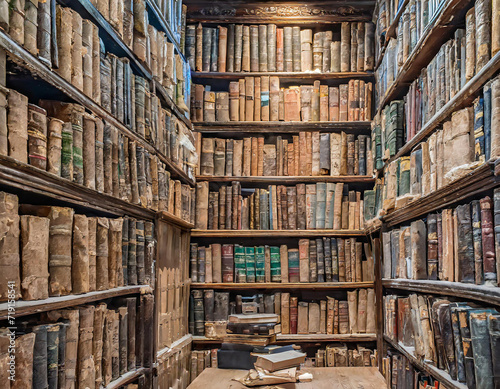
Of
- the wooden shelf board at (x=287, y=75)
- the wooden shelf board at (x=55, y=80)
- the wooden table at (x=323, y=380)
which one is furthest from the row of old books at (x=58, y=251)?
the wooden shelf board at (x=287, y=75)

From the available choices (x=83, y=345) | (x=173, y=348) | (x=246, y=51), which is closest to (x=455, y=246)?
(x=83, y=345)

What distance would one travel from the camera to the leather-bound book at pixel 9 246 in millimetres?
1382

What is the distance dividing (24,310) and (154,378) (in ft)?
4.34

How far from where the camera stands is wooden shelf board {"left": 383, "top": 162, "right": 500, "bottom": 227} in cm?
165

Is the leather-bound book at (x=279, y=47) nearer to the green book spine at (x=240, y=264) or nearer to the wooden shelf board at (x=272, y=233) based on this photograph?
the wooden shelf board at (x=272, y=233)

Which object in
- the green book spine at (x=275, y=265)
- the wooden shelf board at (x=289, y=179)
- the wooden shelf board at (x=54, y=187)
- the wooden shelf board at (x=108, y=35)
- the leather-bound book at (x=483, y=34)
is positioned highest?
the wooden shelf board at (x=108, y=35)

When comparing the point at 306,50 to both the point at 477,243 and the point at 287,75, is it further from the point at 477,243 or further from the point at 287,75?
the point at 477,243

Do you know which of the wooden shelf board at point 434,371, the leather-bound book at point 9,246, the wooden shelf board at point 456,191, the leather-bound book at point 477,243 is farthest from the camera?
the wooden shelf board at point 434,371

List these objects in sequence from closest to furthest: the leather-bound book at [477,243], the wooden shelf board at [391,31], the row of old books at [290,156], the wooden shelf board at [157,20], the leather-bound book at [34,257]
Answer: the leather-bound book at [34,257] → the leather-bound book at [477,243] → the wooden shelf board at [157,20] → the wooden shelf board at [391,31] → the row of old books at [290,156]

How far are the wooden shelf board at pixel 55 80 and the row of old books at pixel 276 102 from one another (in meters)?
1.35

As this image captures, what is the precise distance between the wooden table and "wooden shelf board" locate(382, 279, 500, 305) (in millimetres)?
497

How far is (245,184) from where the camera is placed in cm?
399

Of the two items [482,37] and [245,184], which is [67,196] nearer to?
[482,37]

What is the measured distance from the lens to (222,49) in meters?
3.81
